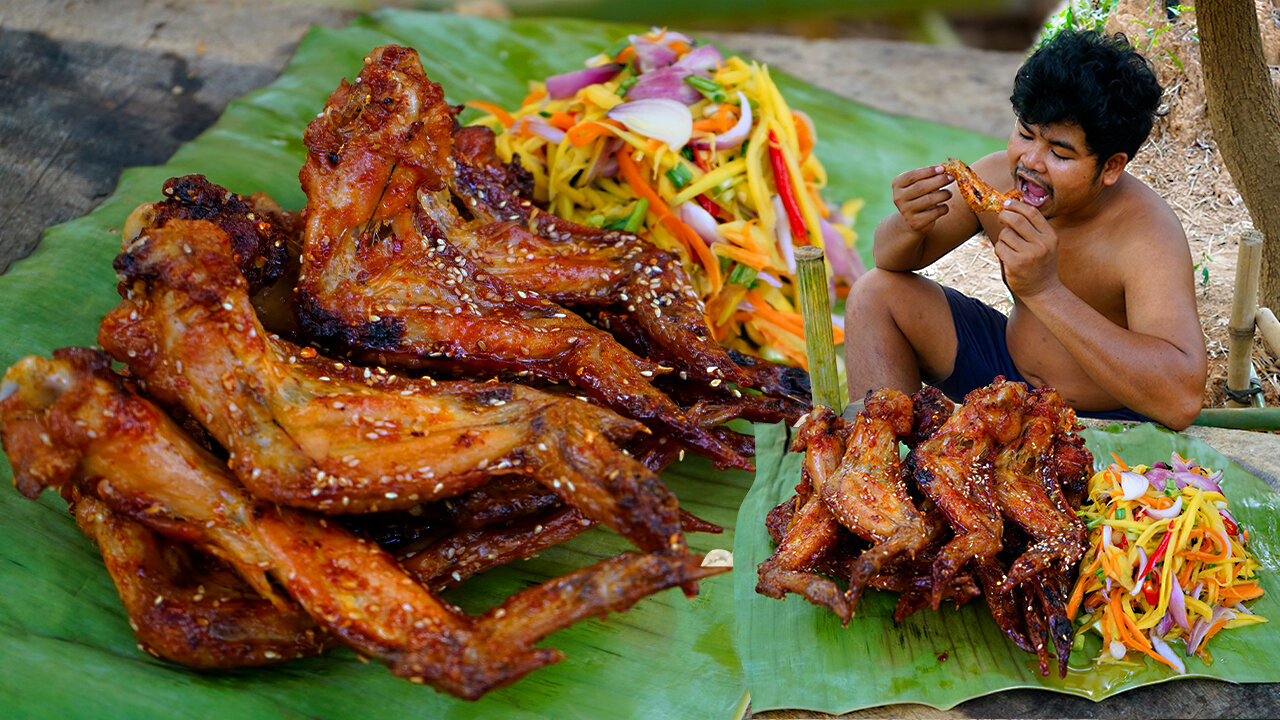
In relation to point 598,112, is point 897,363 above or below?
below

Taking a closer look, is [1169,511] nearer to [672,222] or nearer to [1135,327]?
[1135,327]

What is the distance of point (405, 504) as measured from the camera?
218 cm

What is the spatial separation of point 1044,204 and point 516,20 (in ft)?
13.1

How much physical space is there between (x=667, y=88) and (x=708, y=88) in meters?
0.18

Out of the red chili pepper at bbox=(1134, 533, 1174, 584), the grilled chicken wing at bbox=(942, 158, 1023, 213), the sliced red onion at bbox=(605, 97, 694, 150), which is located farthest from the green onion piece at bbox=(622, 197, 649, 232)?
the red chili pepper at bbox=(1134, 533, 1174, 584)

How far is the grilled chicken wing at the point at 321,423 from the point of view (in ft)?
6.78

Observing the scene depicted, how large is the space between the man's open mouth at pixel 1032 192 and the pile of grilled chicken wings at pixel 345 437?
1.22 metres

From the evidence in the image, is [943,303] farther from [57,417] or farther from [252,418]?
[57,417]

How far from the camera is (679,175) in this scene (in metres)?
3.90

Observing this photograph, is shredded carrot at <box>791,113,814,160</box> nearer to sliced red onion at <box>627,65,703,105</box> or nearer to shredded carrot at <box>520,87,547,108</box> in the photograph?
sliced red onion at <box>627,65,703,105</box>

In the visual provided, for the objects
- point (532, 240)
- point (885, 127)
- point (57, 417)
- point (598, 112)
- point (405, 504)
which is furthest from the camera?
point (885, 127)

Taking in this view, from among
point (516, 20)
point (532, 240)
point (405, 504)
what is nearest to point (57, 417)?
point (405, 504)

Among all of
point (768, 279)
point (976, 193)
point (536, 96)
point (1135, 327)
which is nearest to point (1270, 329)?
point (1135, 327)

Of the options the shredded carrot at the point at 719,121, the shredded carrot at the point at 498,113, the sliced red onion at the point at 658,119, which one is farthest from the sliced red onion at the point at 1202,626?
the shredded carrot at the point at 498,113
